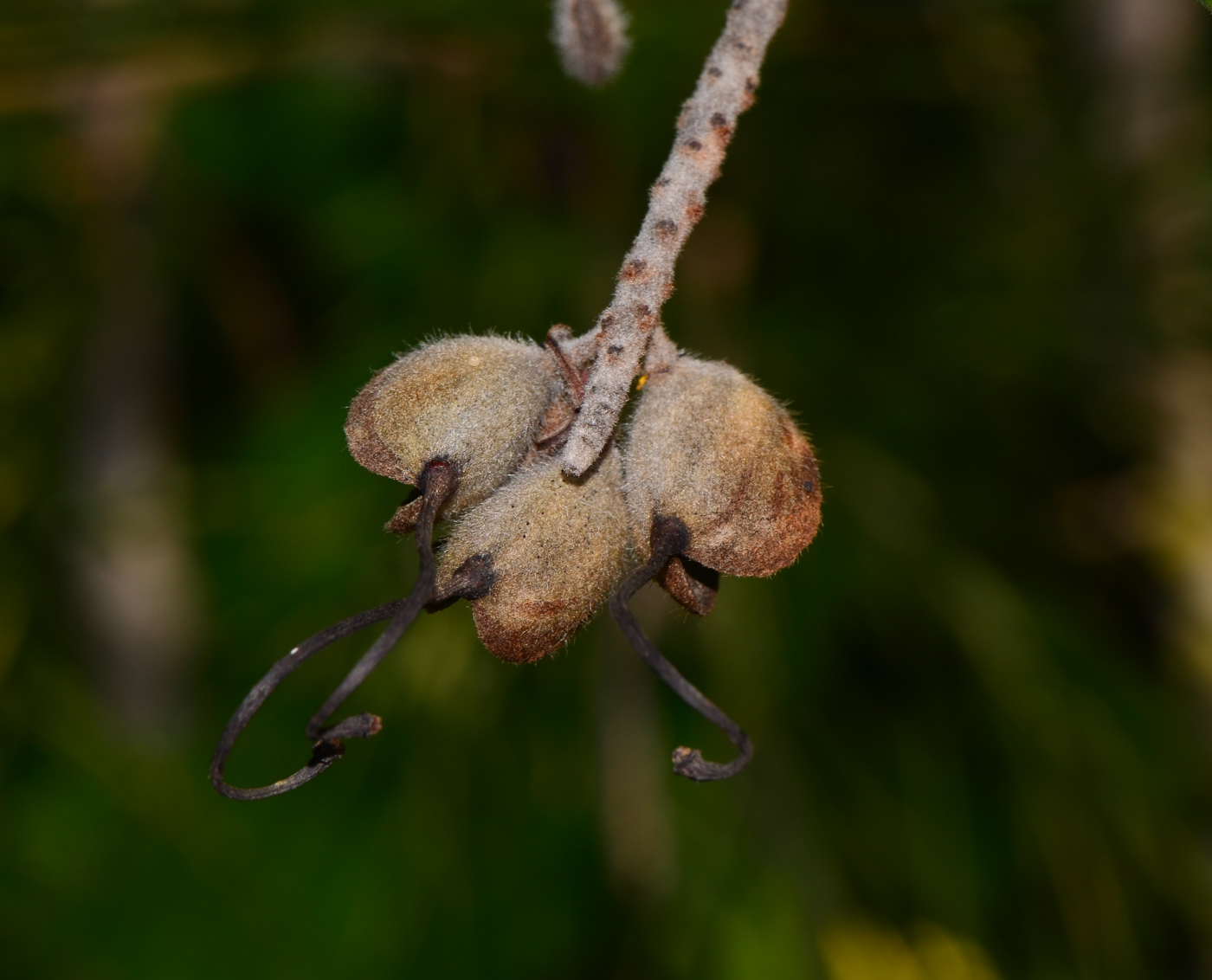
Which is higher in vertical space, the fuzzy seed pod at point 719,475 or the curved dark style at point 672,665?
the fuzzy seed pod at point 719,475

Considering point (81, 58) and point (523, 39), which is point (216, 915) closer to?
point (81, 58)

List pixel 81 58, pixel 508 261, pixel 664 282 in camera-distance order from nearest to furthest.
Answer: pixel 664 282, pixel 81 58, pixel 508 261

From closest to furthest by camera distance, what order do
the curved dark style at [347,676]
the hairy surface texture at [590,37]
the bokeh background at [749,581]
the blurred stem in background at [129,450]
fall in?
the curved dark style at [347,676], the hairy surface texture at [590,37], the bokeh background at [749,581], the blurred stem in background at [129,450]

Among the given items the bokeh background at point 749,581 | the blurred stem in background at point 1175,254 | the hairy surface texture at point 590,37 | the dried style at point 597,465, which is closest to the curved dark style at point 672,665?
the dried style at point 597,465

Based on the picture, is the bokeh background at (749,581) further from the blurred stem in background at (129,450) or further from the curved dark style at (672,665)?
the curved dark style at (672,665)

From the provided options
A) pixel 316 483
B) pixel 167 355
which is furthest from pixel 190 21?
pixel 167 355

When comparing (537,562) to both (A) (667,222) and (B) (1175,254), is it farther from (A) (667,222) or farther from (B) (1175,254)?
(B) (1175,254)

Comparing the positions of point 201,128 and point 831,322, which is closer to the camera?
point 831,322

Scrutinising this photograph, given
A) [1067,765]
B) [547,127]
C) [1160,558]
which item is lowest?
[1067,765]
